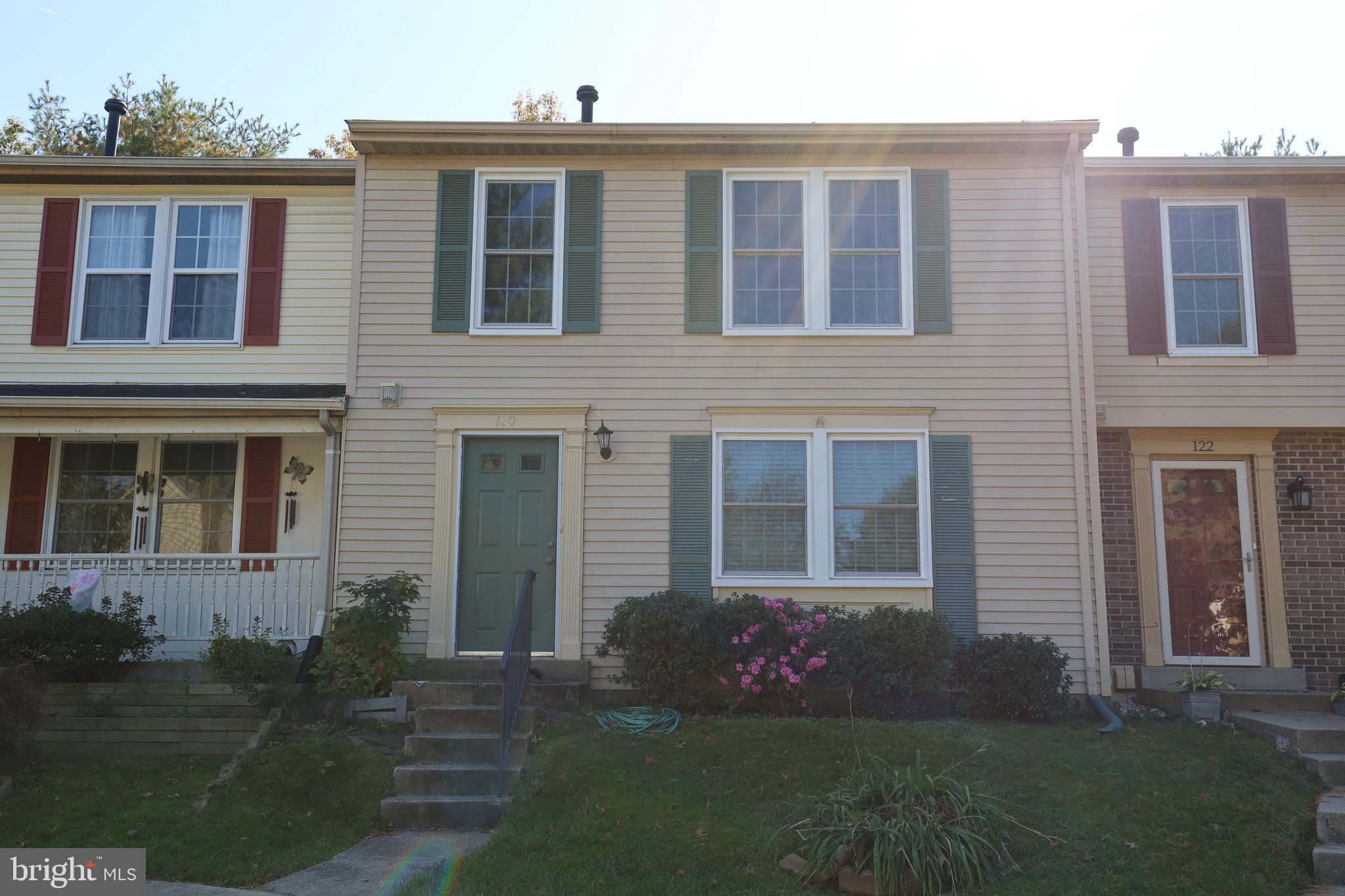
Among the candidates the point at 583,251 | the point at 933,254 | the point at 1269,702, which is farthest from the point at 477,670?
the point at 1269,702

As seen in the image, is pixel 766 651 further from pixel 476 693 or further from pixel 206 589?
pixel 206 589

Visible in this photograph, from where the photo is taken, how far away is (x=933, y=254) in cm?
950

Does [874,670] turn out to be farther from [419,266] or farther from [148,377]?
[148,377]

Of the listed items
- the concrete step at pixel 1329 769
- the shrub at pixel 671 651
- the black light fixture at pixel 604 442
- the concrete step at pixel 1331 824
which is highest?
the black light fixture at pixel 604 442

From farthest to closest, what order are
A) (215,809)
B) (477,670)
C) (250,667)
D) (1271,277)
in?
(1271,277) → (477,670) → (250,667) → (215,809)

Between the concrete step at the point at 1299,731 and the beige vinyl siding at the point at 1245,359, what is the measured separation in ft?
9.51

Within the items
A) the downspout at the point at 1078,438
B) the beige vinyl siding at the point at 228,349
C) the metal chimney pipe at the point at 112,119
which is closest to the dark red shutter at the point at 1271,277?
the downspout at the point at 1078,438

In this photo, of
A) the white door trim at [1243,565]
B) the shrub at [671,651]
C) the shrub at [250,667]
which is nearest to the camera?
the shrub at [250,667]

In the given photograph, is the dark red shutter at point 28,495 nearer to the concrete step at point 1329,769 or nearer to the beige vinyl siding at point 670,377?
the beige vinyl siding at point 670,377

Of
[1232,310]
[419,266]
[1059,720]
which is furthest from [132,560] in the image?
[1232,310]

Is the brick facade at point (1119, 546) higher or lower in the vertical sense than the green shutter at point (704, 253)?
lower

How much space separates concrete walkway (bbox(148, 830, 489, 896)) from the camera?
545 cm

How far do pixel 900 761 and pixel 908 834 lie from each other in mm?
1473

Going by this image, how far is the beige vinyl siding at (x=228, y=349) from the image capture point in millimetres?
10133
